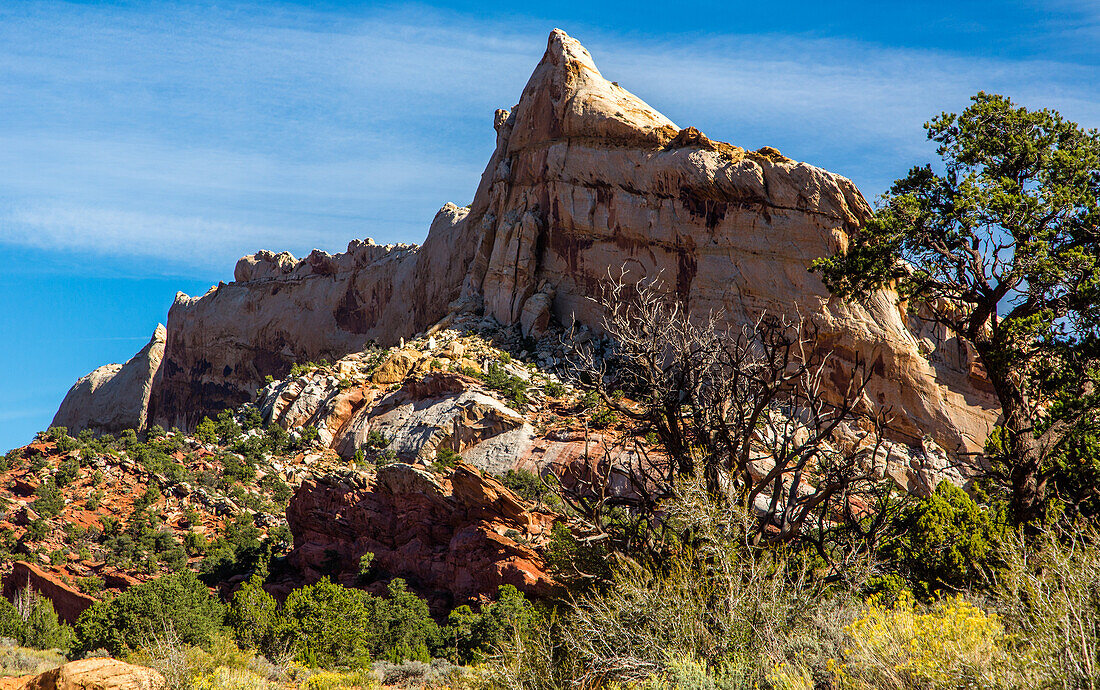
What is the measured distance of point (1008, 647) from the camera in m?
9.17

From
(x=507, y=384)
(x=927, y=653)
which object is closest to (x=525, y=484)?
(x=507, y=384)

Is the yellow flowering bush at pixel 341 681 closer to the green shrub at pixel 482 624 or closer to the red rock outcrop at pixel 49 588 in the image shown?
the green shrub at pixel 482 624

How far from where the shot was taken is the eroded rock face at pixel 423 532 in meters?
32.8

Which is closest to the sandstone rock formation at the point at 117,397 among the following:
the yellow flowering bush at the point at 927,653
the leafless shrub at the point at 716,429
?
the leafless shrub at the point at 716,429

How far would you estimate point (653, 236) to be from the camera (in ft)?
180

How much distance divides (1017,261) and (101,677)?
16835mm

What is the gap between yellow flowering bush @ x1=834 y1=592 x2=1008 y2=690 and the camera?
28.0 feet

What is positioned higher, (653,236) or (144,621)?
(653,236)

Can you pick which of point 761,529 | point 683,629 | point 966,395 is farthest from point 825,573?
point 966,395

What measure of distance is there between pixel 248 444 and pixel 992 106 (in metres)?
40.7

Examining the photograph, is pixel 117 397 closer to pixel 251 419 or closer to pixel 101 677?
pixel 251 419

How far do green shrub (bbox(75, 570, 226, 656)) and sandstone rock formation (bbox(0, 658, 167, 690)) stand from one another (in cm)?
1090

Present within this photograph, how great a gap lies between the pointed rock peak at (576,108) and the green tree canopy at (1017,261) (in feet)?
130

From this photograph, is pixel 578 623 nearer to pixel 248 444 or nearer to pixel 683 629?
pixel 683 629
